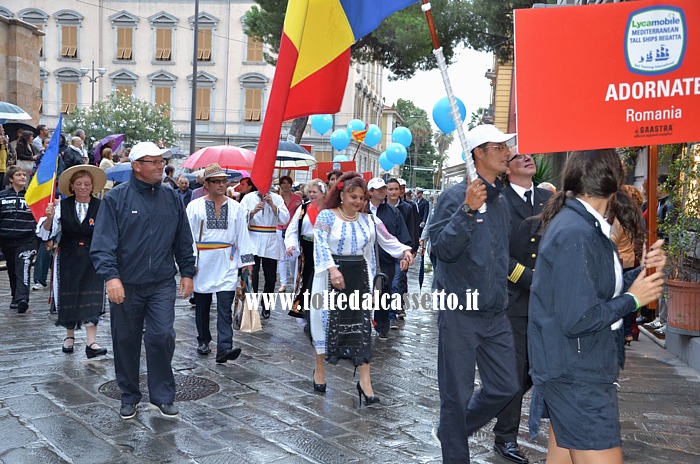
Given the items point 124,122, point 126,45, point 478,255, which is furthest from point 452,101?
point 126,45

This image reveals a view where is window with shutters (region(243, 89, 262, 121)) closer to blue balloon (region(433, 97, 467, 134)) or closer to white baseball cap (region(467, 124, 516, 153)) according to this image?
blue balloon (region(433, 97, 467, 134))

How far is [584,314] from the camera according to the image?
9.70 ft

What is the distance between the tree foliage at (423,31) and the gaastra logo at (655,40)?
636 inches

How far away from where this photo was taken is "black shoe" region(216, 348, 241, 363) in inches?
284

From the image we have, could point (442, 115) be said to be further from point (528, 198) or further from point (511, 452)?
point (511, 452)

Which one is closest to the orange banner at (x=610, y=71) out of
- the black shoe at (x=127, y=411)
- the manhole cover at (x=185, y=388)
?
the black shoe at (x=127, y=411)

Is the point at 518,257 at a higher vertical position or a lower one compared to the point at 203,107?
lower

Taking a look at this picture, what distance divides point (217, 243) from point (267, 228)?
9.03 feet

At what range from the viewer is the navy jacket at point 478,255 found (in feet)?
13.7

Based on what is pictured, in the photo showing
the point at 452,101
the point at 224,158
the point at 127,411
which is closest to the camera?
the point at 452,101

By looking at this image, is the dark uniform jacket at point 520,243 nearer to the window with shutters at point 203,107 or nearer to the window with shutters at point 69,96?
the window with shutters at point 203,107

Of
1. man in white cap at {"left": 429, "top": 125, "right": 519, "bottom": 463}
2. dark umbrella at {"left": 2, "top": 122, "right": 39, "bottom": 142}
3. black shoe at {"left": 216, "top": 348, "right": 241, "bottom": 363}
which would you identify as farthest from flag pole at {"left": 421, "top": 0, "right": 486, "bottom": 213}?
dark umbrella at {"left": 2, "top": 122, "right": 39, "bottom": 142}

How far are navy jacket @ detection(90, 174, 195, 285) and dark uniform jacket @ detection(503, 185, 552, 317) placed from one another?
8.20ft

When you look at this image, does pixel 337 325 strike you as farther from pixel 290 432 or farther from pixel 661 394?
pixel 661 394
